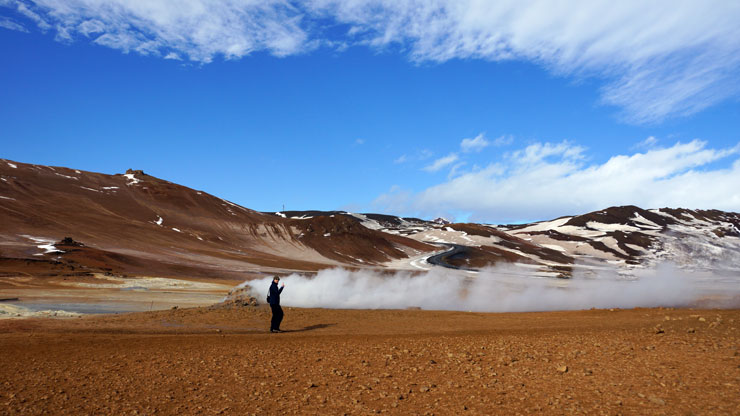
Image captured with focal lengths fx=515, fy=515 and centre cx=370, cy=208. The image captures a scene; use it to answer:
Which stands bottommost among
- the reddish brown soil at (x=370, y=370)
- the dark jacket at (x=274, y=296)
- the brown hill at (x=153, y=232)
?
the reddish brown soil at (x=370, y=370)

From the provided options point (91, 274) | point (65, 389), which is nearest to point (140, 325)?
point (65, 389)

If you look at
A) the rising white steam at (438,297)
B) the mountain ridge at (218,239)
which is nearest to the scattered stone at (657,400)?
the rising white steam at (438,297)

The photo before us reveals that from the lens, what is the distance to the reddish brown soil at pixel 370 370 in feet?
28.9

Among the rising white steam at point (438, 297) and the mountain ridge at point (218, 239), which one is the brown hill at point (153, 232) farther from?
the rising white steam at point (438, 297)

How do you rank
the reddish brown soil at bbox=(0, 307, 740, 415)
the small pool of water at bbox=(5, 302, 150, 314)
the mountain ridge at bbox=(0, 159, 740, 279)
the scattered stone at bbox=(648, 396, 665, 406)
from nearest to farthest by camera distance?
the scattered stone at bbox=(648, 396, 665, 406), the reddish brown soil at bbox=(0, 307, 740, 415), the small pool of water at bbox=(5, 302, 150, 314), the mountain ridge at bbox=(0, 159, 740, 279)

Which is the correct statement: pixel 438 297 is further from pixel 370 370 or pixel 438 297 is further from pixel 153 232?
pixel 153 232

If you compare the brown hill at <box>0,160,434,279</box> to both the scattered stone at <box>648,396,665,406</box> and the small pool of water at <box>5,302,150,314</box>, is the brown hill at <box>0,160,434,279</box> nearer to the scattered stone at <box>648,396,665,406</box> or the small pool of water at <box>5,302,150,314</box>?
the small pool of water at <box>5,302,150,314</box>

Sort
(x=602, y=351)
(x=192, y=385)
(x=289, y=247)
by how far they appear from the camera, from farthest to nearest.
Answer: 1. (x=289, y=247)
2. (x=602, y=351)
3. (x=192, y=385)

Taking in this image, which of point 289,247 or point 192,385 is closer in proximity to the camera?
point 192,385

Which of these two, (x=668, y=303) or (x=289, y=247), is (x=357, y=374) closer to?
(x=668, y=303)

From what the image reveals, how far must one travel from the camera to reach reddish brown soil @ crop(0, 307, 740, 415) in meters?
8.80

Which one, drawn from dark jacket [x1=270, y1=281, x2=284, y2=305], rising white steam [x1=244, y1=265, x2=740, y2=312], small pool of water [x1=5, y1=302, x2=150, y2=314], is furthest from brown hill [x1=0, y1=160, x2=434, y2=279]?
dark jacket [x1=270, y1=281, x2=284, y2=305]

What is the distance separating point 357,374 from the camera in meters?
11.1

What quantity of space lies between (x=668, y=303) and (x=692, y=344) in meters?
19.9
